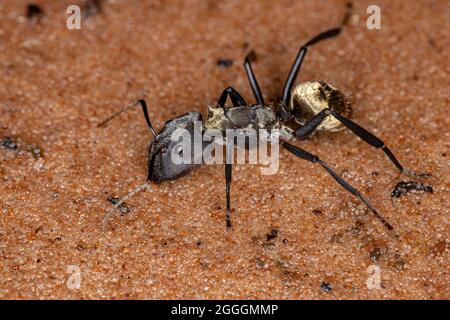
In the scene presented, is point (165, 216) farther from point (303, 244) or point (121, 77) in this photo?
A: point (121, 77)

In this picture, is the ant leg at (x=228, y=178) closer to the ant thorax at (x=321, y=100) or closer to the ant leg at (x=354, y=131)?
the ant leg at (x=354, y=131)

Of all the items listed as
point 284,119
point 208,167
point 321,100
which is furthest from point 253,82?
point 208,167

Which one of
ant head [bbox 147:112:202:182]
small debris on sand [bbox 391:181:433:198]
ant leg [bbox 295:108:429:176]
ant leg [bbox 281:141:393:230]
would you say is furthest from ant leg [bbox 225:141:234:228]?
small debris on sand [bbox 391:181:433:198]

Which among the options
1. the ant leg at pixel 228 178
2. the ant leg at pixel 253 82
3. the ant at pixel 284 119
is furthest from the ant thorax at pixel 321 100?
the ant leg at pixel 228 178

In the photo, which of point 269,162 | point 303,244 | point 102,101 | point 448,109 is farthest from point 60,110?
point 448,109

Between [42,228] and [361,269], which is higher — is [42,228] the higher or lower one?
the higher one

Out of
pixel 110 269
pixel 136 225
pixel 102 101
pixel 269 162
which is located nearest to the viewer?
pixel 110 269

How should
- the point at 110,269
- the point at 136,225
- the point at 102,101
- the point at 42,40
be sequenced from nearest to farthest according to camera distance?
the point at 110,269
the point at 136,225
the point at 102,101
the point at 42,40

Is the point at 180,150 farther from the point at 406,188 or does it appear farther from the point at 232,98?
the point at 406,188
